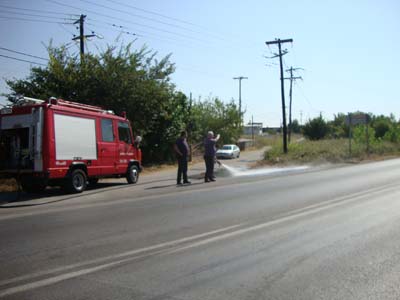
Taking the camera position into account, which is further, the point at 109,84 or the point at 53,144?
the point at 109,84

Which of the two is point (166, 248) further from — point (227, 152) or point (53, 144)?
point (227, 152)

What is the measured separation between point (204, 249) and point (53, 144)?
25.4 ft

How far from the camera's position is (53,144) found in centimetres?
1234

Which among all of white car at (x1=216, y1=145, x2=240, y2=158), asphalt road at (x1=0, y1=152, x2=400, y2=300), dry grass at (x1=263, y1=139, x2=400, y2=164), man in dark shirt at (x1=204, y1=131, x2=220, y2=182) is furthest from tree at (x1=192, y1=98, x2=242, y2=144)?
asphalt road at (x1=0, y1=152, x2=400, y2=300)

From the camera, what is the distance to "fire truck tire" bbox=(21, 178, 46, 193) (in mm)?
12347

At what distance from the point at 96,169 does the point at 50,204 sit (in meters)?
3.24

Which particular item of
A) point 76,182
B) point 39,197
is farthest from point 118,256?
point 76,182

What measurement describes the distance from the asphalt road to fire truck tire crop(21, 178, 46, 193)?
49.5 inches

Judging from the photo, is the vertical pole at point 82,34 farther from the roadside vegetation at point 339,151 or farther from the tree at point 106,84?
the roadside vegetation at point 339,151

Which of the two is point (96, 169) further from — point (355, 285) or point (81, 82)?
point (355, 285)

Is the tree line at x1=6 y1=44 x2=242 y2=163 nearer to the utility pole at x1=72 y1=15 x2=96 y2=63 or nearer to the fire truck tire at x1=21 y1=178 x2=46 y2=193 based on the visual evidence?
the utility pole at x1=72 y1=15 x2=96 y2=63

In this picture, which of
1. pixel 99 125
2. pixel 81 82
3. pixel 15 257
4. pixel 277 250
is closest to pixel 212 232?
pixel 277 250

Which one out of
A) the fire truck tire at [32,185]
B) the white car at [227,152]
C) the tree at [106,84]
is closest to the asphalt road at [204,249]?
the fire truck tire at [32,185]

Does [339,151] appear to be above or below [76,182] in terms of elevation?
above
